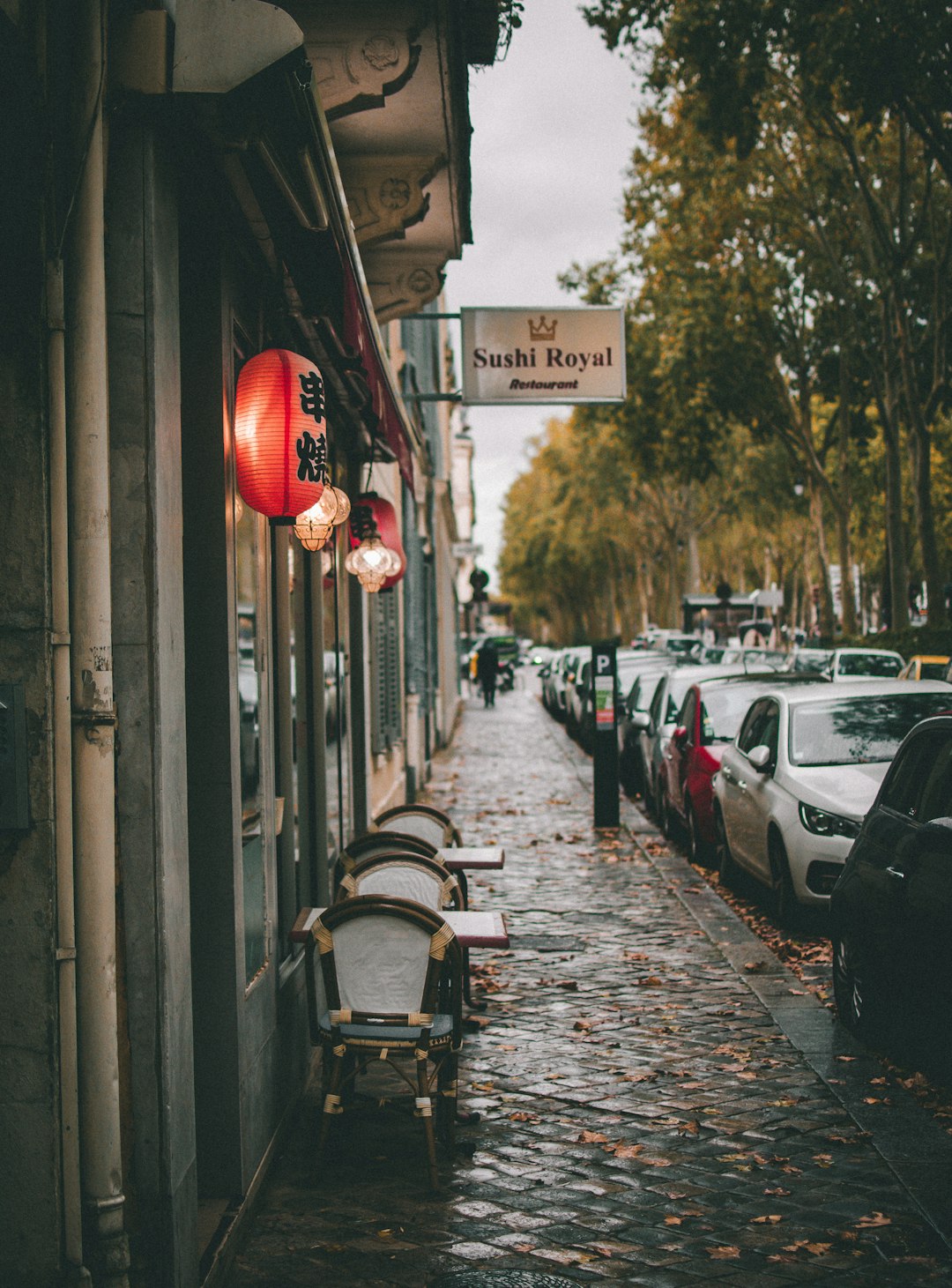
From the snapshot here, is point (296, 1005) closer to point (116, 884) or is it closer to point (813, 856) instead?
point (116, 884)

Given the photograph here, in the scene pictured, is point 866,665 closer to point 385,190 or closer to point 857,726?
point 857,726

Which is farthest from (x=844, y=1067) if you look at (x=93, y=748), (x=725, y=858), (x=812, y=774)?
(x=725, y=858)

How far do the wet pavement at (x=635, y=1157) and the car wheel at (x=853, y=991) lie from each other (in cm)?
11

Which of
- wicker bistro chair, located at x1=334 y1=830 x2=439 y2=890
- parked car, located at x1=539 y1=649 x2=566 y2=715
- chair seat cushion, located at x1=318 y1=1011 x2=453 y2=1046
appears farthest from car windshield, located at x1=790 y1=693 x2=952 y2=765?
parked car, located at x1=539 y1=649 x2=566 y2=715

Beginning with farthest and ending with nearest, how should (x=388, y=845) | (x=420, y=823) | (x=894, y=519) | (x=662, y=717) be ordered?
(x=894, y=519) → (x=662, y=717) → (x=420, y=823) → (x=388, y=845)

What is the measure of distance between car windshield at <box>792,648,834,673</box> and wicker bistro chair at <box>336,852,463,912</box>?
22474mm

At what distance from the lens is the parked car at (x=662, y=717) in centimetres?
1582

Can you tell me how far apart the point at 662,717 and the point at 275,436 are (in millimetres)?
11499

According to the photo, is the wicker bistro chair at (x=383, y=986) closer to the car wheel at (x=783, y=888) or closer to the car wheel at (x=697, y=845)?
the car wheel at (x=783, y=888)

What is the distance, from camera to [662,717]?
639 inches

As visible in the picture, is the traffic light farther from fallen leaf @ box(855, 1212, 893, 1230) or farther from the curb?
fallen leaf @ box(855, 1212, 893, 1230)

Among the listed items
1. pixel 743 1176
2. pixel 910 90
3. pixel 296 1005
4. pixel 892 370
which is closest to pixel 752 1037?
pixel 743 1176

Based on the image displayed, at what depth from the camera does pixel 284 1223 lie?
4984 mm

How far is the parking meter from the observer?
583 inches
